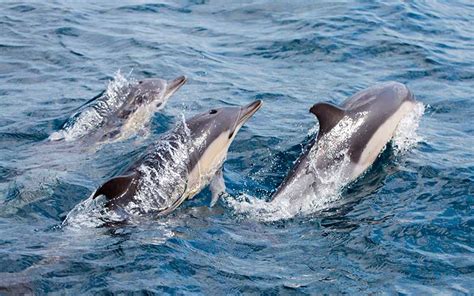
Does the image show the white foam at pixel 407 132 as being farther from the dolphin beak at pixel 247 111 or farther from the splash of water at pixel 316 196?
the dolphin beak at pixel 247 111

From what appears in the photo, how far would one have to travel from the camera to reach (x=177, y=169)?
10.6 meters

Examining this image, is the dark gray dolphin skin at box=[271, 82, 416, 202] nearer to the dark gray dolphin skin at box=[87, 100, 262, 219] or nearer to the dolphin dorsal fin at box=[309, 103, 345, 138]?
the dolphin dorsal fin at box=[309, 103, 345, 138]

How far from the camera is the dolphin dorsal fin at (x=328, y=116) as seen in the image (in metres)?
10.9

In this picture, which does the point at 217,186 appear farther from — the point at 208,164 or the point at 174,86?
the point at 174,86

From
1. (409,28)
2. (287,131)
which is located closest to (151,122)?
(287,131)

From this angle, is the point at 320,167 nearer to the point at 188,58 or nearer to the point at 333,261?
the point at 333,261

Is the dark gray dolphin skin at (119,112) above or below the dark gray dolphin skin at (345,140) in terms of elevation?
below

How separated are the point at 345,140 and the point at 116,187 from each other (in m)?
3.17

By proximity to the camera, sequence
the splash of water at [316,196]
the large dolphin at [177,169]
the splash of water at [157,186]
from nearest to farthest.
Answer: the splash of water at [157,186], the large dolphin at [177,169], the splash of water at [316,196]

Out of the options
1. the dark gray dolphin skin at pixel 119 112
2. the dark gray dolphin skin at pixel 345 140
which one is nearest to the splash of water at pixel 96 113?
the dark gray dolphin skin at pixel 119 112

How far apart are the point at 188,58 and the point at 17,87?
12.1 feet

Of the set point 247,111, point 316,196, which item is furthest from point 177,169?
point 316,196

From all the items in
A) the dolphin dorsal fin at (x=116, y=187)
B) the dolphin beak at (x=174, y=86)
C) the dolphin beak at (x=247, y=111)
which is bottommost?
the dolphin beak at (x=174, y=86)

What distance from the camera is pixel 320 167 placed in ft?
35.6
